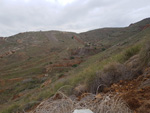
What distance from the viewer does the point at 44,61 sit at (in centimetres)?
3741

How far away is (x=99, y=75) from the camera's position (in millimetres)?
4441

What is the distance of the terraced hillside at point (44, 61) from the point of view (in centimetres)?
1507

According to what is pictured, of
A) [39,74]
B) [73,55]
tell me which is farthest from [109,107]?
[73,55]

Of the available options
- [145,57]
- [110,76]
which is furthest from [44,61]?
[145,57]

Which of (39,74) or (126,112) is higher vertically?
(126,112)

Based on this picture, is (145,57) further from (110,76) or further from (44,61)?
(44,61)

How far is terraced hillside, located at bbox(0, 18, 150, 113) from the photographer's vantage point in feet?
49.4

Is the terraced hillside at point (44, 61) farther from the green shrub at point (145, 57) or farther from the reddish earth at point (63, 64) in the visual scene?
the green shrub at point (145, 57)

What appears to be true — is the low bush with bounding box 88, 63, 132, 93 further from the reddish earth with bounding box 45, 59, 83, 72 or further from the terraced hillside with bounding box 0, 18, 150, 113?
the reddish earth with bounding box 45, 59, 83, 72

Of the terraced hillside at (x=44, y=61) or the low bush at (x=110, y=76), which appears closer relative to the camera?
the low bush at (x=110, y=76)

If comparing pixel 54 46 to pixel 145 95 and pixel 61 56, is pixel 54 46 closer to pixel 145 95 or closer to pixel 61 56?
pixel 61 56

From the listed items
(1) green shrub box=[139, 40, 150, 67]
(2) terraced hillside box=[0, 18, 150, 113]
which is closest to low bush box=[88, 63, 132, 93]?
(1) green shrub box=[139, 40, 150, 67]

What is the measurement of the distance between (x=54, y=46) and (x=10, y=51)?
16.5 metres

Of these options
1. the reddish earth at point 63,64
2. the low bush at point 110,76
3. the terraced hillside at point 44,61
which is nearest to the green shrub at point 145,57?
the low bush at point 110,76
